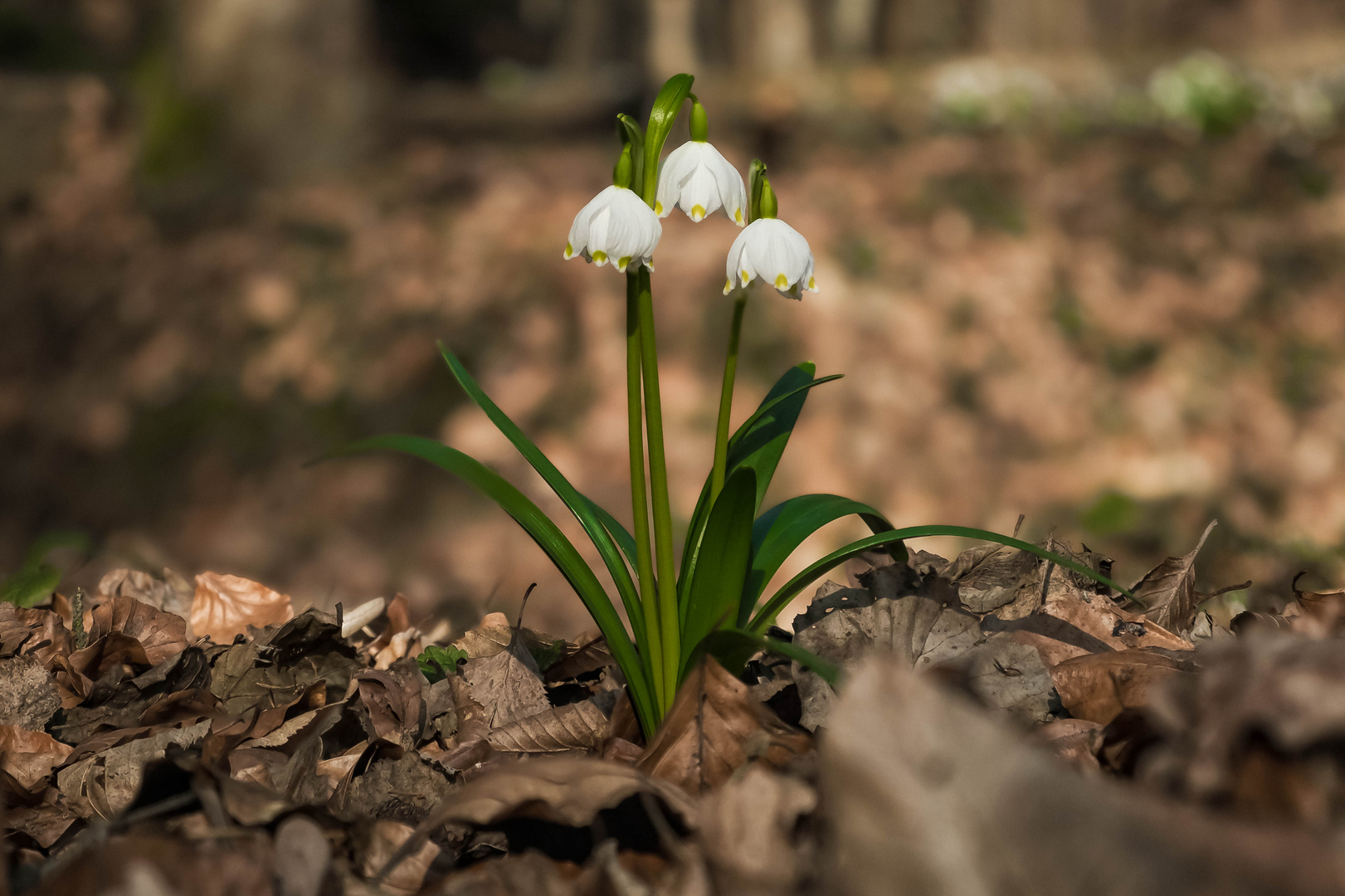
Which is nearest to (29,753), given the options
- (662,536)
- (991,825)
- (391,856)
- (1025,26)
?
(391,856)

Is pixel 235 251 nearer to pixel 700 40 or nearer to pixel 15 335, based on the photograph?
pixel 15 335

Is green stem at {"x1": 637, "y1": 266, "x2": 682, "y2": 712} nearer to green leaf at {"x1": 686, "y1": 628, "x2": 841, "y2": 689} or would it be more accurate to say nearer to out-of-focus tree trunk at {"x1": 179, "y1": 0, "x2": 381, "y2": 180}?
Result: green leaf at {"x1": 686, "y1": 628, "x2": 841, "y2": 689}

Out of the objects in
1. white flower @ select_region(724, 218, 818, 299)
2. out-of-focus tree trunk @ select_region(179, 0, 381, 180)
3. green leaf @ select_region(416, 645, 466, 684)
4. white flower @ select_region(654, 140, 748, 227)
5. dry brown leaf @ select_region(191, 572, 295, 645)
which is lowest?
dry brown leaf @ select_region(191, 572, 295, 645)

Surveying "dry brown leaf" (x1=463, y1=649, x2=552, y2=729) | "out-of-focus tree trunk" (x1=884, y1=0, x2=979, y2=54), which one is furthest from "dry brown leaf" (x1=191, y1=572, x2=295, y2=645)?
"out-of-focus tree trunk" (x1=884, y1=0, x2=979, y2=54)

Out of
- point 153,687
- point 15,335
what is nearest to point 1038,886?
point 153,687

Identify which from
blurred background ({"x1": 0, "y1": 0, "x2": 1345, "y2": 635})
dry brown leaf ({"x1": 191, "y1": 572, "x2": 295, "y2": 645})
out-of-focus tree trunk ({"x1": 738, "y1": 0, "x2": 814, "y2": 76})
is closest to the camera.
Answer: dry brown leaf ({"x1": 191, "y1": 572, "x2": 295, "y2": 645})

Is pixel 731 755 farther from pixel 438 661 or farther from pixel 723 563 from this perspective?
pixel 438 661

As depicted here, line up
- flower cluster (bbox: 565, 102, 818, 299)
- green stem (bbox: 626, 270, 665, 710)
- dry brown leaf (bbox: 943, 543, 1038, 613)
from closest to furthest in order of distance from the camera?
flower cluster (bbox: 565, 102, 818, 299) → green stem (bbox: 626, 270, 665, 710) → dry brown leaf (bbox: 943, 543, 1038, 613)
